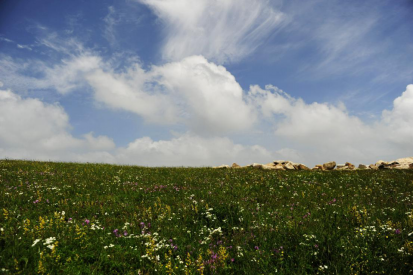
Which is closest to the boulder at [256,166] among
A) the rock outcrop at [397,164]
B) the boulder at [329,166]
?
the boulder at [329,166]

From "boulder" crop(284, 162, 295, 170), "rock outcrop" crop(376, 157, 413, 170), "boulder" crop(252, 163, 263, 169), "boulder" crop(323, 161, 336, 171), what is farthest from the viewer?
"boulder" crop(323, 161, 336, 171)

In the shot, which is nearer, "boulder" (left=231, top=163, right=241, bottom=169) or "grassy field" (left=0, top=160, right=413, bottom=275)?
"grassy field" (left=0, top=160, right=413, bottom=275)

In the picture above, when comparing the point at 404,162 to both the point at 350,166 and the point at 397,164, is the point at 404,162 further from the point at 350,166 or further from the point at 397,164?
the point at 350,166

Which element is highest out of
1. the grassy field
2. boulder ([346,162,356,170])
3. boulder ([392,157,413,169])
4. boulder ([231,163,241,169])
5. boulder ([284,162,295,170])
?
boulder ([392,157,413,169])

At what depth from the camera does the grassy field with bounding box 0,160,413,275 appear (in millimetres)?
5906

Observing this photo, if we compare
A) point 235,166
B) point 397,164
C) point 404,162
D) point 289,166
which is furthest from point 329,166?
point 235,166

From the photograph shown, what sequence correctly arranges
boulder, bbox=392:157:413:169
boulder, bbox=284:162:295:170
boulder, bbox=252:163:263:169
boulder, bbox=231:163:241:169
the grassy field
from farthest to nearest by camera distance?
boulder, bbox=231:163:241:169 < boulder, bbox=252:163:263:169 < boulder, bbox=284:162:295:170 < boulder, bbox=392:157:413:169 < the grassy field

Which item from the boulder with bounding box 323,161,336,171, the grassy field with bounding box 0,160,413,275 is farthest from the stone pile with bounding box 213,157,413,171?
the grassy field with bounding box 0,160,413,275

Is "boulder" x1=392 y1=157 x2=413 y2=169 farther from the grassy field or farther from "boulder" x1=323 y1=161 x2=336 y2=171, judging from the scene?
the grassy field

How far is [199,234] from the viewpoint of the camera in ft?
24.7

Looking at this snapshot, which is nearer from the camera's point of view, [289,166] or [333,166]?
[289,166]

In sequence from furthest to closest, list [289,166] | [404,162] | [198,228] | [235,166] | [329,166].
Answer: [235,166] → [329,166] → [404,162] → [289,166] → [198,228]

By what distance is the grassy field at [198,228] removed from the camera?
5906mm

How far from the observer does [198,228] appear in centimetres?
826
